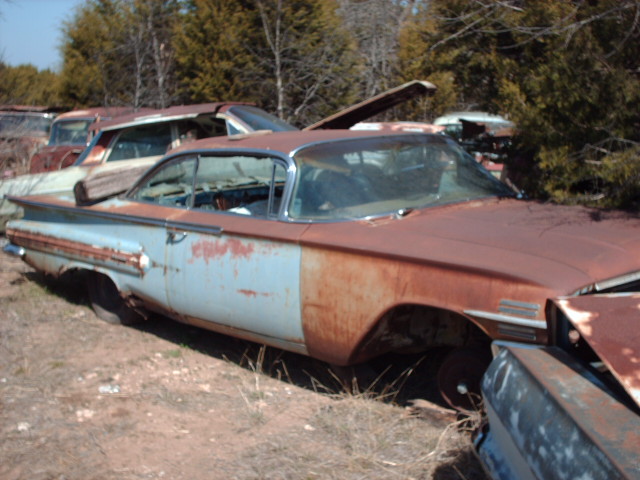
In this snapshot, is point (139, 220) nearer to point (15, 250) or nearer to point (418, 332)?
point (15, 250)

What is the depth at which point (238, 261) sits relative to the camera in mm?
3891

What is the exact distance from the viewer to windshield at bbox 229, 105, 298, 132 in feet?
24.9

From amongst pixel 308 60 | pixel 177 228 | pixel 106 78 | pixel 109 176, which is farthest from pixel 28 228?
pixel 106 78

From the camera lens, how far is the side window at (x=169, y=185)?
474 cm

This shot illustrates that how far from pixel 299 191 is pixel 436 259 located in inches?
43.6

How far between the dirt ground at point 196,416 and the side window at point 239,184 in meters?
0.94

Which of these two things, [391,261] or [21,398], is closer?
[391,261]

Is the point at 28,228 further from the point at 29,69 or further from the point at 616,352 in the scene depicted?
the point at 29,69

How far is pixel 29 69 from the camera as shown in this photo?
923 inches

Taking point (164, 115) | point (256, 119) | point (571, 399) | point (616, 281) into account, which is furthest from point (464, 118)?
point (571, 399)

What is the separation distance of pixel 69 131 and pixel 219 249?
860 cm

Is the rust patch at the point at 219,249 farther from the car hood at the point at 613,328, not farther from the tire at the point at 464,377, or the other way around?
the car hood at the point at 613,328

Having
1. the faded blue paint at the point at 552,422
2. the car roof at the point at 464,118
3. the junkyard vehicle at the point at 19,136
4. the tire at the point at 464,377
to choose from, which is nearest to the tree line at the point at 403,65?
the car roof at the point at 464,118

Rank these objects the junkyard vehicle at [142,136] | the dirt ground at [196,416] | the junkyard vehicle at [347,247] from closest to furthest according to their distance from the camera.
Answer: the junkyard vehicle at [347,247] → the dirt ground at [196,416] → the junkyard vehicle at [142,136]
